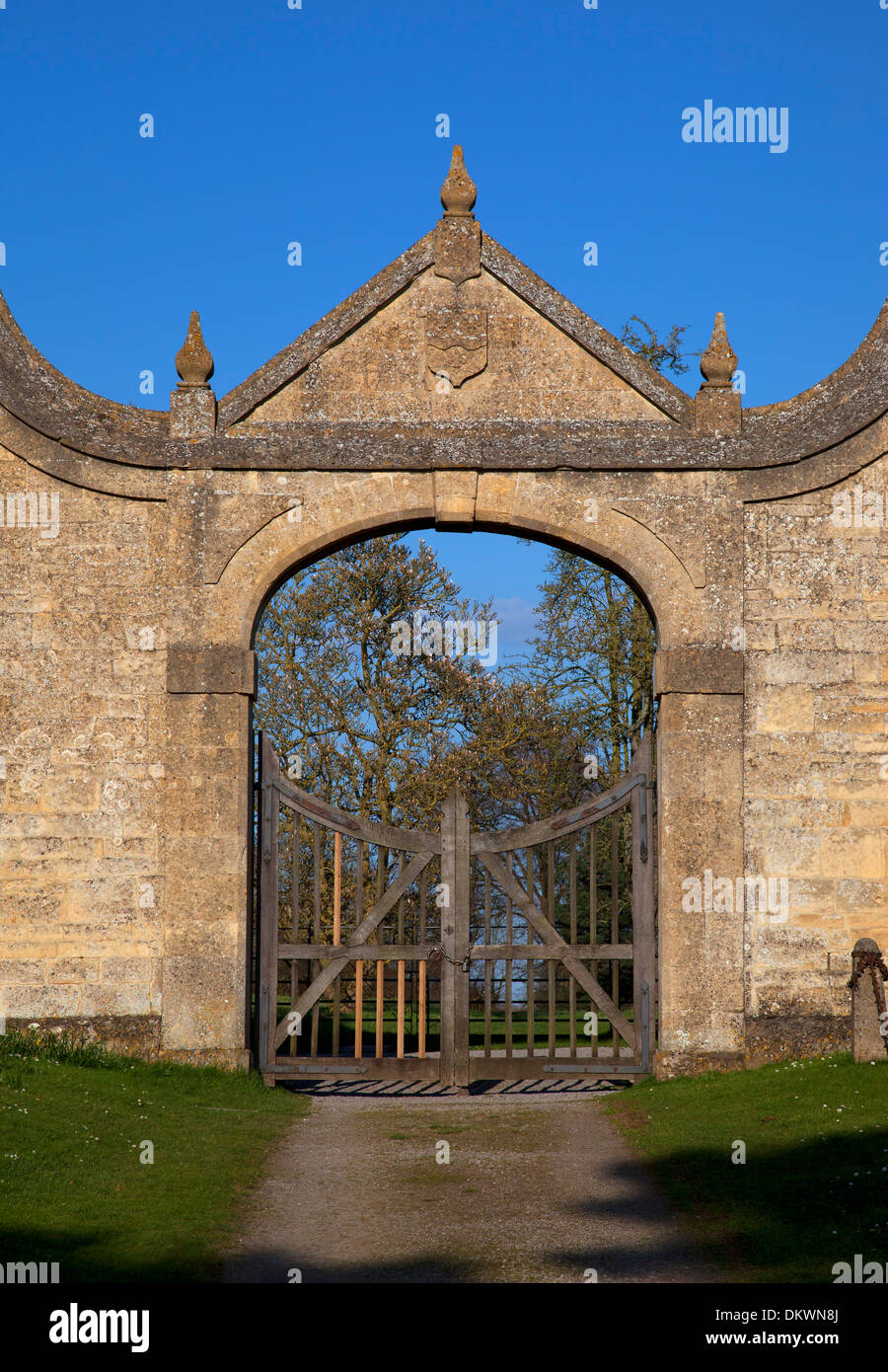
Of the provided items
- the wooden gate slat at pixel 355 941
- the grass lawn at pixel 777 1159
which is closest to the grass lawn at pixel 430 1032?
the wooden gate slat at pixel 355 941

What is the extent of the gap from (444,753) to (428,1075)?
7.95 meters

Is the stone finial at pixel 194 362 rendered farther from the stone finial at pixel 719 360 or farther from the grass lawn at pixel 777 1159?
the grass lawn at pixel 777 1159

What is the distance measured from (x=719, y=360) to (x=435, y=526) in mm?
2437

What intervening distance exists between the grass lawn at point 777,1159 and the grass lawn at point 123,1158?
2.13 meters

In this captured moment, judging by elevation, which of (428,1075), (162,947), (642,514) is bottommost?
(428,1075)

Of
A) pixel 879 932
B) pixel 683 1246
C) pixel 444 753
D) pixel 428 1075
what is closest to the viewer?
pixel 683 1246

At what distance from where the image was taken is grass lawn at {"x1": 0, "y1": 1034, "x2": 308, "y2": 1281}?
5457 millimetres

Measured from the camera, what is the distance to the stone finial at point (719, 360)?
33.8ft

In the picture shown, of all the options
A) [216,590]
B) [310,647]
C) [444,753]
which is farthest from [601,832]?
[216,590]

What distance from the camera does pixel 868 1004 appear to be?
910cm

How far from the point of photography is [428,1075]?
1047 centimetres

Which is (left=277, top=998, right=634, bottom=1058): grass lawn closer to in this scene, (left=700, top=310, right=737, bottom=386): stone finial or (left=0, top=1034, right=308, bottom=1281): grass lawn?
(left=0, top=1034, right=308, bottom=1281): grass lawn

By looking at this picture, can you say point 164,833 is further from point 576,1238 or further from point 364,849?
point 576,1238

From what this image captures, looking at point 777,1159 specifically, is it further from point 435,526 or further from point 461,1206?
point 435,526
